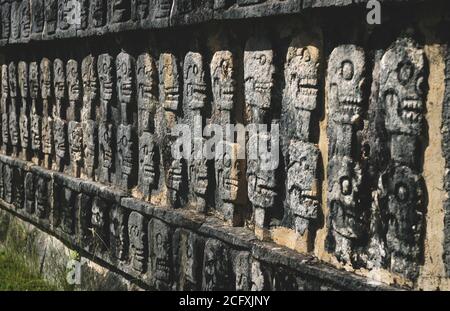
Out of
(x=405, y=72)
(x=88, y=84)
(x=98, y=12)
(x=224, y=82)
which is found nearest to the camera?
(x=405, y=72)

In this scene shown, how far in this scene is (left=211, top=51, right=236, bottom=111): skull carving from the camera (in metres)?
3.42

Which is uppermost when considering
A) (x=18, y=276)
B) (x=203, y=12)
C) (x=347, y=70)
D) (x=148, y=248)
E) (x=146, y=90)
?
(x=203, y=12)

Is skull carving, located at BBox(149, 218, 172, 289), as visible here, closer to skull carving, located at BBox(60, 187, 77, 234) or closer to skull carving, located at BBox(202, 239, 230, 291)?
skull carving, located at BBox(202, 239, 230, 291)

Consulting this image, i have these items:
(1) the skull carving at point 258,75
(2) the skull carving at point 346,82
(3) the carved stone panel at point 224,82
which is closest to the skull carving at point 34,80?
(3) the carved stone panel at point 224,82

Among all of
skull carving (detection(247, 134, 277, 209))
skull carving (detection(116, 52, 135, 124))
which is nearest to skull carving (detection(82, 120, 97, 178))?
skull carving (detection(116, 52, 135, 124))

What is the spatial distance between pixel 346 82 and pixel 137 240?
6.34ft

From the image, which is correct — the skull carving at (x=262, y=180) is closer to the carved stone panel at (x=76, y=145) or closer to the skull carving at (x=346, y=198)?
the skull carving at (x=346, y=198)

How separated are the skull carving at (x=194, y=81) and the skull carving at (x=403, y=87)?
126cm

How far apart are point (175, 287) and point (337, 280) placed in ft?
4.33

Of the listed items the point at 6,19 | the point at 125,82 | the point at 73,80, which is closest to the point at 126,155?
the point at 125,82

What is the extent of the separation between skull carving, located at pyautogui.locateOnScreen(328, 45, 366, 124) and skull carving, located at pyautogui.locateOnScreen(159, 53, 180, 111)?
1.24 meters

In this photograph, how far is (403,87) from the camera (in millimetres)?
2467

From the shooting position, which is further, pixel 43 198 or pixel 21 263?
pixel 21 263

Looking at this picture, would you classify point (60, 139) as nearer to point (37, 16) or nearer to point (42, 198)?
point (42, 198)
